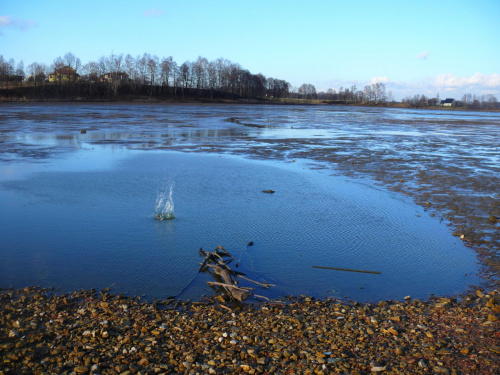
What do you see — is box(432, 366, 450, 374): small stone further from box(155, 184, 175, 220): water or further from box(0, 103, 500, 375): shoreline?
box(155, 184, 175, 220): water

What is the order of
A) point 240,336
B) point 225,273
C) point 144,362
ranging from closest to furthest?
point 144,362
point 240,336
point 225,273

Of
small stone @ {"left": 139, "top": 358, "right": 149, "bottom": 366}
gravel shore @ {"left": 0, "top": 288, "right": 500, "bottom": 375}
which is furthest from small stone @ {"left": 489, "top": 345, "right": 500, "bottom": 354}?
small stone @ {"left": 139, "top": 358, "right": 149, "bottom": 366}

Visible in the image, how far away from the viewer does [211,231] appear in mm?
9180

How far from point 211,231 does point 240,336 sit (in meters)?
4.23

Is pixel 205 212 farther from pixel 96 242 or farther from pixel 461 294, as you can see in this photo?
pixel 461 294

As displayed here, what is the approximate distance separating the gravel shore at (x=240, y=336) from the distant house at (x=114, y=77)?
10534 centimetres

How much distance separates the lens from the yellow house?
101400mm

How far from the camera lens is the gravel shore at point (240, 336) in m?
4.54

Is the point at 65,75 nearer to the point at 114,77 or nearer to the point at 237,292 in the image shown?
the point at 114,77

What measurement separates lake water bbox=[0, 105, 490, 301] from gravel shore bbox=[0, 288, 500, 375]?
24.4 inches

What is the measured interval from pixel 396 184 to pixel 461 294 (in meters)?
8.30

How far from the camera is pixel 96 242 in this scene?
27.1 ft

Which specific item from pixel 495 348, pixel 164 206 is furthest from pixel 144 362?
pixel 164 206

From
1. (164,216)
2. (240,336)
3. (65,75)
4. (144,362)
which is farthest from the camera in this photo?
(65,75)
